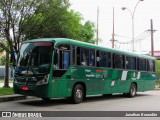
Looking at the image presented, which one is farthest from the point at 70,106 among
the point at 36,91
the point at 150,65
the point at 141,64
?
the point at 150,65

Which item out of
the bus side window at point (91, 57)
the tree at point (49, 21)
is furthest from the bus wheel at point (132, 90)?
the tree at point (49, 21)

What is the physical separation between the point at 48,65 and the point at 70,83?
1.62m

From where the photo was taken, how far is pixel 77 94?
1452 cm

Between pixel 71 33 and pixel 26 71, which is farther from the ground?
pixel 71 33

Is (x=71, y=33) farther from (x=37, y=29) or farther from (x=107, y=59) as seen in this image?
(x=107, y=59)

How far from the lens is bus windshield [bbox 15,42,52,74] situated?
13102 millimetres

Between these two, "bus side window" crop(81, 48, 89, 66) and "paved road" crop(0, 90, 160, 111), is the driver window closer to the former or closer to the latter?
"bus side window" crop(81, 48, 89, 66)

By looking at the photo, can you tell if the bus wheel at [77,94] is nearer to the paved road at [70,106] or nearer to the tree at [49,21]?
the paved road at [70,106]

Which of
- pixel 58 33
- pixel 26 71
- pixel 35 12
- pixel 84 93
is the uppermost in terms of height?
pixel 35 12

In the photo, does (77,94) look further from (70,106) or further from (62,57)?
(62,57)

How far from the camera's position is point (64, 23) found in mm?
20422

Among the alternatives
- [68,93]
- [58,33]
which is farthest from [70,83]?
[58,33]

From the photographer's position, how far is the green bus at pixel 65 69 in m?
13.0

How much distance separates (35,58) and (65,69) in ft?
4.64
